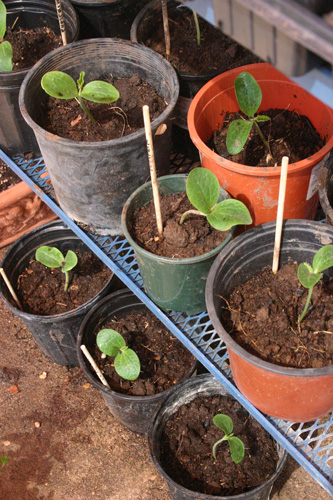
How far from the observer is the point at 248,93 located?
3.96ft

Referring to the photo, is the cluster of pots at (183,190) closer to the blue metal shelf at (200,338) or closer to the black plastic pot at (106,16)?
the blue metal shelf at (200,338)

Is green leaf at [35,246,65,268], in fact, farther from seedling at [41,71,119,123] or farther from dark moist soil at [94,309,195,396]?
seedling at [41,71,119,123]

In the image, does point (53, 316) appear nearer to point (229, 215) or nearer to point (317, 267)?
point (229, 215)

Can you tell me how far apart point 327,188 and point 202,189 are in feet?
0.91

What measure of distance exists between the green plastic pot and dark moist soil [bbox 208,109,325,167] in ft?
0.50

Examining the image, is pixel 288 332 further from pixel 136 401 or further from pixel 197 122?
pixel 136 401

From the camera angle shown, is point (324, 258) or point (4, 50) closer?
point (324, 258)

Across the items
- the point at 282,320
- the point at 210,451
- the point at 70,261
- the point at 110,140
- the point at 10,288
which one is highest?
the point at 110,140

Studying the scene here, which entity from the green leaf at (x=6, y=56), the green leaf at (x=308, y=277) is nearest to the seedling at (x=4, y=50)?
the green leaf at (x=6, y=56)

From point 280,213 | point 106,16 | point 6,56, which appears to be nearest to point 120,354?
point 280,213

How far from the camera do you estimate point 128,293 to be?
191 cm

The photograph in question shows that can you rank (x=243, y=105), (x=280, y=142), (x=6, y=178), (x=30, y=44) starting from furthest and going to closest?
(x=6, y=178) → (x=30, y=44) → (x=280, y=142) → (x=243, y=105)

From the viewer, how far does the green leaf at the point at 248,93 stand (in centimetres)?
119

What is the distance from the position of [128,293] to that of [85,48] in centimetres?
85
